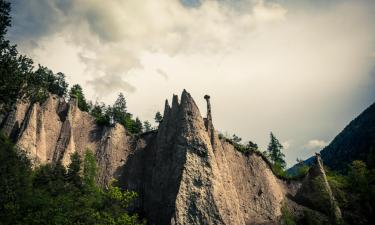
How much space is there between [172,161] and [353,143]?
79.8 metres

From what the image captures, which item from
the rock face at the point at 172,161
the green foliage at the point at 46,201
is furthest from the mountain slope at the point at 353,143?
the green foliage at the point at 46,201

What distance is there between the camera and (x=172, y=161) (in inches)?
1438

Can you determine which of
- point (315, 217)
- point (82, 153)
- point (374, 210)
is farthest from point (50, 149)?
point (374, 210)

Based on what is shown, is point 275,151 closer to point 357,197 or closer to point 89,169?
point 357,197

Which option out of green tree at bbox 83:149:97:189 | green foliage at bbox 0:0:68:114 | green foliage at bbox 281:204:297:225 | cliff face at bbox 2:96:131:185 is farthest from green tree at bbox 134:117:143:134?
green foliage at bbox 0:0:68:114

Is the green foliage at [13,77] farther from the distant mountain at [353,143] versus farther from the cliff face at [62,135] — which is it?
the distant mountain at [353,143]

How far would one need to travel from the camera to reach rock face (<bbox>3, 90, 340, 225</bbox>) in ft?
Answer: 108

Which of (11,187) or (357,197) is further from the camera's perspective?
(357,197)

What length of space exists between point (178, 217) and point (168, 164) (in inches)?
334

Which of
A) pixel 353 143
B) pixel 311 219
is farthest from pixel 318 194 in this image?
pixel 353 143

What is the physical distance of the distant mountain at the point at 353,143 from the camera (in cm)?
8977

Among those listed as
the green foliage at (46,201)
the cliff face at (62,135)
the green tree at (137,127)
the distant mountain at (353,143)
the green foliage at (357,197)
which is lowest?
the green foliage at (46,201)

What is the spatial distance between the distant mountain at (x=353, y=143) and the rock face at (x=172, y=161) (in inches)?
1858

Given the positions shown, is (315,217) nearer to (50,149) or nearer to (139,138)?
(139,138)
